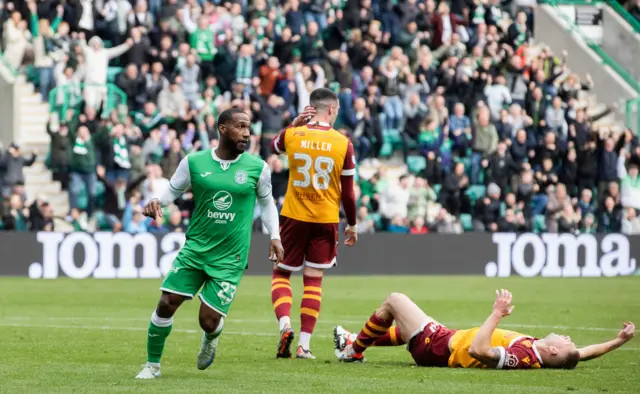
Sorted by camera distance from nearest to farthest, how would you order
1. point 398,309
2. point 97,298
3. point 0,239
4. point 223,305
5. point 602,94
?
point 223,305
point 398,309
point 97,298
point 0,239
point 602,94

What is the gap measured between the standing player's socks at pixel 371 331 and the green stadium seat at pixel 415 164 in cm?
1829

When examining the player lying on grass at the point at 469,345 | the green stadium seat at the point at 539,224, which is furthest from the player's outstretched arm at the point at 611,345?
the green stadium seat at the point at 539,224

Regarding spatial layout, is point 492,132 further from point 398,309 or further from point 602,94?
point 398,309

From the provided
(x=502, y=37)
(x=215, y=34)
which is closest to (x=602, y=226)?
(x=502, y=37)

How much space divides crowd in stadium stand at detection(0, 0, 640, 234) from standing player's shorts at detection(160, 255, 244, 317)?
15.2 meters

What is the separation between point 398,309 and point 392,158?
19.3 m

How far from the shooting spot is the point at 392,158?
100 feet

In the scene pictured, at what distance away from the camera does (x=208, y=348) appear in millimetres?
10688

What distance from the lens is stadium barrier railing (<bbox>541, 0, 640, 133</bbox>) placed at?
34562 millimetres

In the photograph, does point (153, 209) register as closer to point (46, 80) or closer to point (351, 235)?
point (351, 235)

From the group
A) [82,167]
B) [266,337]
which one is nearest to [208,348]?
[266,337]

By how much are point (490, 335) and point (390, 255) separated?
56.8 ft

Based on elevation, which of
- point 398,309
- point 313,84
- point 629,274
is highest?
point 313,84

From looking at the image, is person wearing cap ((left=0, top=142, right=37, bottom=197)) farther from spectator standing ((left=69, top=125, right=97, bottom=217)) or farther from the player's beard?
the player's beard
